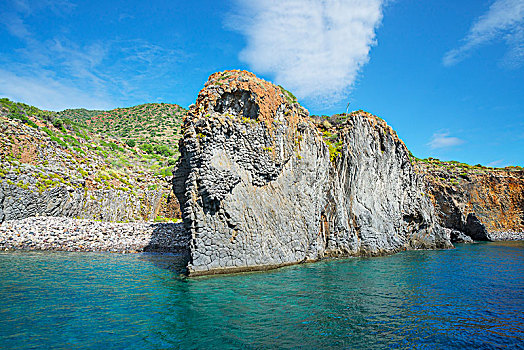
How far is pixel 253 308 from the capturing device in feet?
38.9

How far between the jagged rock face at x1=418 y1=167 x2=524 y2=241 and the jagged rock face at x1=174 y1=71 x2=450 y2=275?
27.3 meters

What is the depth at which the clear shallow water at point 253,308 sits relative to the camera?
9.09 meters

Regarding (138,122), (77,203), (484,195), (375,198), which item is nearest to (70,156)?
(77,203)

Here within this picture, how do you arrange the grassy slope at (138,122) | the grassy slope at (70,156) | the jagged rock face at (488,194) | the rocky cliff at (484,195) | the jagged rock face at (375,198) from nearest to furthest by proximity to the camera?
the jagged rock face at (375,198) < the grassy slope at (70,156) < the rocky cliff at (484,195) < the jagged rock face at (488,194) < the grassy slope at (138,122)

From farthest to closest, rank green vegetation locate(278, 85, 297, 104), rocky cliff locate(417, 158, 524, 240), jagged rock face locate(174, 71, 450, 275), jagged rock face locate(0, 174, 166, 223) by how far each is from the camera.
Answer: rocky cliff locate(417, 158, 524, 240), jagged rock face locate(0, 174, 166, 223), green vegetation locate(278, 85, 297, 104), jagged rock face locate(174, 71, 450, 275)

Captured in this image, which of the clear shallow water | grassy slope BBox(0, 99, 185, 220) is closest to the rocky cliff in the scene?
the clear shallow water

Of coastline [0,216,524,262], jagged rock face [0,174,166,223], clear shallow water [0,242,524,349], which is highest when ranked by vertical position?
jagged rock face [0,174,166,223]

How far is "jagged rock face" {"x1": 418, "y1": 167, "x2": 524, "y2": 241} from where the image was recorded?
5247 cm

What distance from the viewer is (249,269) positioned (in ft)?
62.7

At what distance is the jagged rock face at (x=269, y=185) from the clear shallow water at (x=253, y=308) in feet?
8.27

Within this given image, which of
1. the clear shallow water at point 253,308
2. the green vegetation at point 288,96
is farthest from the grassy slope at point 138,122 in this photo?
the clear shallow water at point 253,308

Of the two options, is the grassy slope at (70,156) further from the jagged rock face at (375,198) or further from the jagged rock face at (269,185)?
the jagged rock face at (375,198)

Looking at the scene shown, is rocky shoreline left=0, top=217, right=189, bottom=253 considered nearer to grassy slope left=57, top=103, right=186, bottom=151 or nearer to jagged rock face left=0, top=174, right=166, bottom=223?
jagged rock face left=0, top=174, right=166, bottom=223

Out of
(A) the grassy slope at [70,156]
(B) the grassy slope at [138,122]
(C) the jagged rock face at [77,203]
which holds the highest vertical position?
(B) the grassy slope at [138,122]
